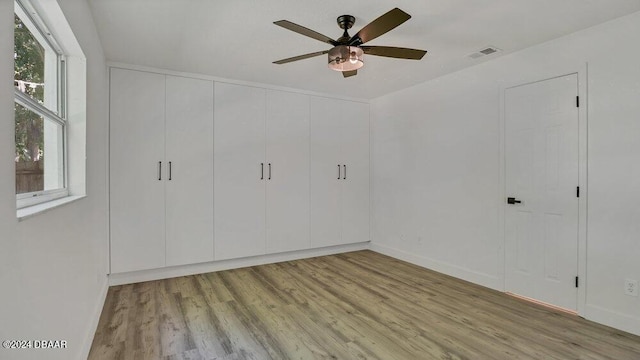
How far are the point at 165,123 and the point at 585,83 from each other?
415cm

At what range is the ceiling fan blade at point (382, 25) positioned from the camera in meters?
1.78

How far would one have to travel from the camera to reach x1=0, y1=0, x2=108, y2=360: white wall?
0.94 meters

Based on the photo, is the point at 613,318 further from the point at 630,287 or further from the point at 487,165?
the point at 487,165

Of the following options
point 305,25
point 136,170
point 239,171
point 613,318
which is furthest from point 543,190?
point 136,170

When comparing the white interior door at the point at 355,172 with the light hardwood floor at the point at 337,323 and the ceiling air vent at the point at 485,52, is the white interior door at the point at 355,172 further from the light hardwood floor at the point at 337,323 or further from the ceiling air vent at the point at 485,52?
the ceiling air vent at the point at 485,52

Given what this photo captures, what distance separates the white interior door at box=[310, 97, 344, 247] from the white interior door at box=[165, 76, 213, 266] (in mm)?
1458

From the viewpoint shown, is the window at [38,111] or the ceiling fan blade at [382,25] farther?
the ceiling fan blade at [382,25]

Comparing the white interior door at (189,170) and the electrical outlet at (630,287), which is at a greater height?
the white interior door at (189,170)

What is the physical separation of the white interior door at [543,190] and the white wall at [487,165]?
0.11 metres

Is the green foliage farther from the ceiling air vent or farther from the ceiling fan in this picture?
the ceiling air vent

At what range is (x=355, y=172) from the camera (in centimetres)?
485

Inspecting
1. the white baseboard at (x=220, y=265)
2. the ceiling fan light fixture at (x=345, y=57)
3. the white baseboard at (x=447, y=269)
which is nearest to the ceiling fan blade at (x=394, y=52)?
the ceiling fan light fixture at (x=345, y=57)

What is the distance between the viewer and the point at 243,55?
309 cm

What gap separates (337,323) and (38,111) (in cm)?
237
